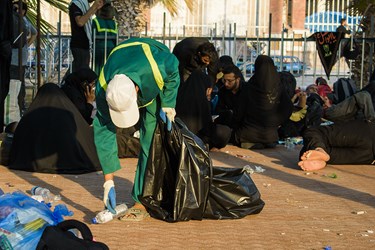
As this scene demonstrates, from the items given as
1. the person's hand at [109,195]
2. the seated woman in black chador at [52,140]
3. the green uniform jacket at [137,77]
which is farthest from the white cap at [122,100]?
the seated woman in black chador at [52,140]

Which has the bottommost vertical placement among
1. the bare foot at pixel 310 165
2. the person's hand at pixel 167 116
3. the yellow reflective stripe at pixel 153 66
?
the bare foot at pixel 310 165

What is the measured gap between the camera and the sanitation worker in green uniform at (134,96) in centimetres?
607

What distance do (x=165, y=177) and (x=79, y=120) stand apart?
2.80 meters

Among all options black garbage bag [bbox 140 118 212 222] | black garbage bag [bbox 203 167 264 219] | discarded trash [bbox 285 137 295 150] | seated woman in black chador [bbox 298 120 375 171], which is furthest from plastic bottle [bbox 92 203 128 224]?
discarded trash [bbox 285 137 295 150]

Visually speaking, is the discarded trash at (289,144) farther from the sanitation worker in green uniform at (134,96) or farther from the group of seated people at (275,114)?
the sanitation worker in green uniform at (134,96)

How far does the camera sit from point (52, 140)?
9.24 metres

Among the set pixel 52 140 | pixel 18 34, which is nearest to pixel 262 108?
pixel 18 34

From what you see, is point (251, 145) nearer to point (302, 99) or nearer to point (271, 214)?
point (302, 99)

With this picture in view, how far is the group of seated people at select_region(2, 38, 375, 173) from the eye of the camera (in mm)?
9250

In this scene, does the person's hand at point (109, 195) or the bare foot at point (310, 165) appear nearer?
the person's hand at point (109, 195)

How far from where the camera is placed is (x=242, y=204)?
6.95 m

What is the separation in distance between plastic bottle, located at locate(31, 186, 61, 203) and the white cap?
1525mm

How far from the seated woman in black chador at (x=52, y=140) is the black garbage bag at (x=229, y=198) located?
246cm

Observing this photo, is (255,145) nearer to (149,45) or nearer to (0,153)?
(0,153)
